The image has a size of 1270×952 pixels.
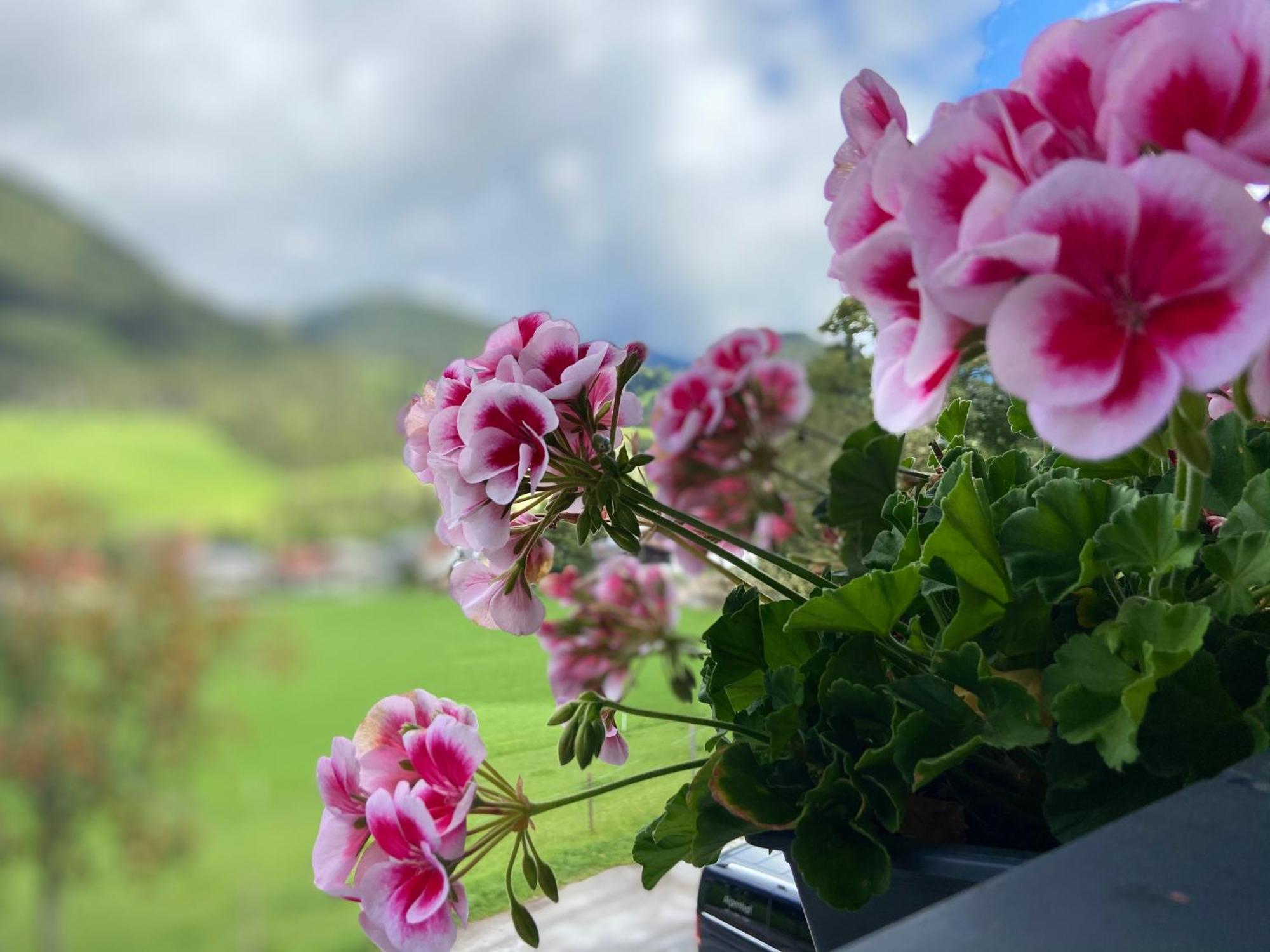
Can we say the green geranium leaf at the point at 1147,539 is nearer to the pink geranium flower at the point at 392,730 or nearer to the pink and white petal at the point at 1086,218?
the pink and white petal at the point at 1086,218

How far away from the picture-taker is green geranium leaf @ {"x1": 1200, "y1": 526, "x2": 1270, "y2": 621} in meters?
0.26

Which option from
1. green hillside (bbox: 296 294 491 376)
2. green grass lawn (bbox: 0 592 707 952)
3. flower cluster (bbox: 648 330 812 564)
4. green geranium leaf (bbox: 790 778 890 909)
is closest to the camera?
green geranium leaf (bbox: 790 778 890 909)

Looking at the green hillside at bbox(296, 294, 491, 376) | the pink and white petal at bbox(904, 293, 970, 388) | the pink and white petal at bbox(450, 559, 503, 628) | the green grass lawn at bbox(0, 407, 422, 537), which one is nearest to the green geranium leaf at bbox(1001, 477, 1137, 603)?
the pink and white petal at bbox(904, 293, 970, 388)

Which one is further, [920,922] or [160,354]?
[160,354]

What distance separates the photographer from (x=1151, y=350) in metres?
0.19

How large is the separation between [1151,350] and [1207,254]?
0.02 meters

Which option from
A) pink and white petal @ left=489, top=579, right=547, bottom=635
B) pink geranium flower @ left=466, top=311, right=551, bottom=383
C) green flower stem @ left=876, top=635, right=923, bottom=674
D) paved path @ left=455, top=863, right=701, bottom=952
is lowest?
paved path @ left=455, top=863, right=701, bottom=952

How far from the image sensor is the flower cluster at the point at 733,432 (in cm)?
114

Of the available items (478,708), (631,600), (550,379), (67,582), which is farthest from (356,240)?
(550,379)

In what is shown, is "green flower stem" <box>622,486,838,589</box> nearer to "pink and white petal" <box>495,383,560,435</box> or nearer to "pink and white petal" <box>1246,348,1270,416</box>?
"pink and white petal" <box>495,383,560,435</box>

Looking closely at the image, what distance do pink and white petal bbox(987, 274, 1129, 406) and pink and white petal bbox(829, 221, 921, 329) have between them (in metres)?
0.04

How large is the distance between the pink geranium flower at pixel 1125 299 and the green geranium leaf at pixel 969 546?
0.35ft

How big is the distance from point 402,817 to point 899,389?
0.21m

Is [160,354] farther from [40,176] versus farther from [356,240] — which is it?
[356,240]
